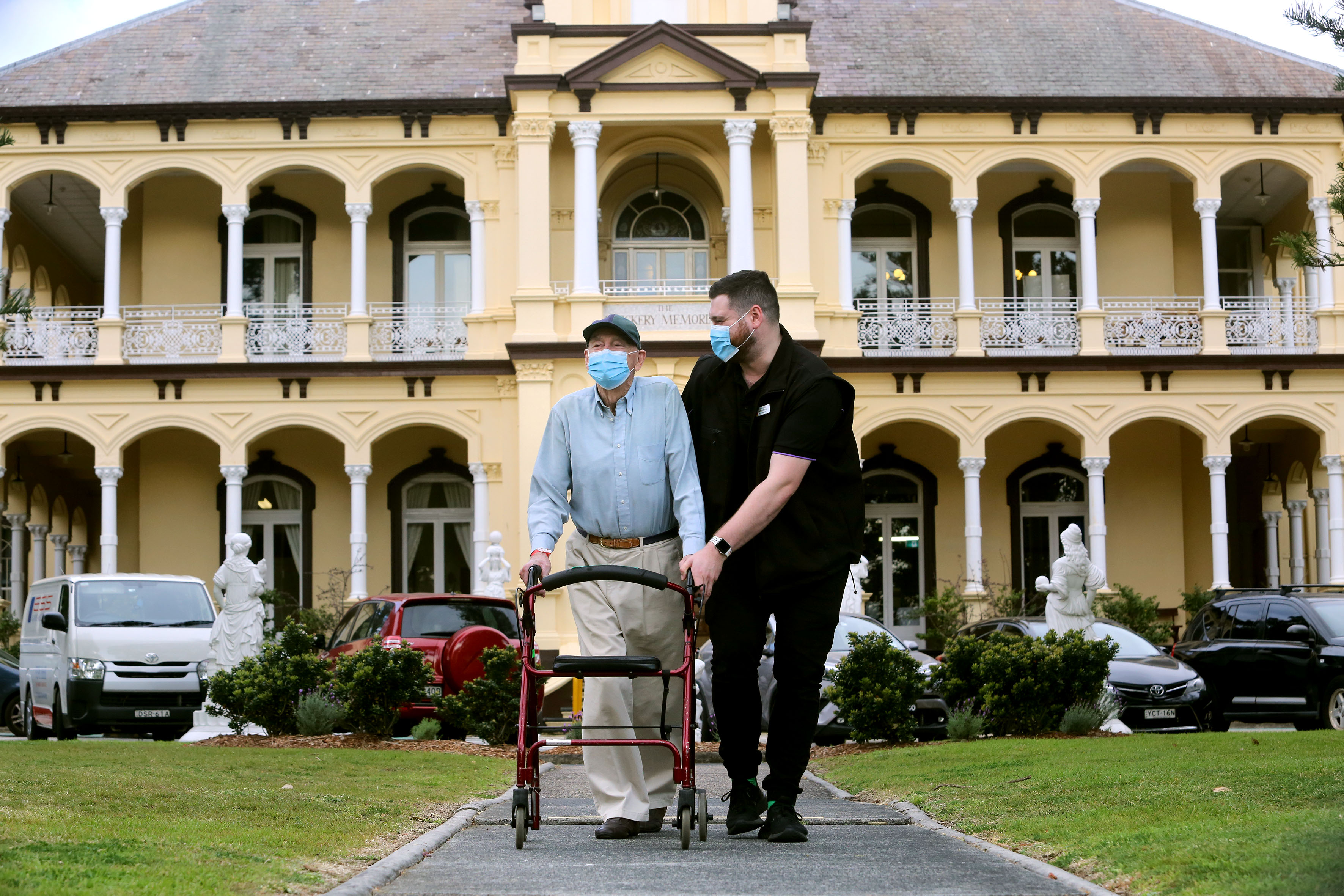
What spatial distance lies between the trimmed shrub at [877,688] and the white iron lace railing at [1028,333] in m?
14.4

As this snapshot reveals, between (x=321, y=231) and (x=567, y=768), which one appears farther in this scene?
(x=321, y=231)

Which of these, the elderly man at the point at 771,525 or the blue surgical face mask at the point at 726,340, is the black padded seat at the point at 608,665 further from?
the blue surgical face mask at the point at 726,340

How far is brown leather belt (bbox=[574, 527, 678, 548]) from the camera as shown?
652 centimetres

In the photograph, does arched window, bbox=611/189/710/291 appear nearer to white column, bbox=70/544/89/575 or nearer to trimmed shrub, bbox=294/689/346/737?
white column, bbox=70/544/89/575

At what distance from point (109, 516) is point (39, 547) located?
6.04 m

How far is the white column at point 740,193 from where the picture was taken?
83.1 feet

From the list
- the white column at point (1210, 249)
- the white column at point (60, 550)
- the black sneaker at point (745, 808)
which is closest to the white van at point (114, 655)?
the black sneaker at point (745, 808)

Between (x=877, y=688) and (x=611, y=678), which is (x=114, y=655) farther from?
(x=611, y=678)

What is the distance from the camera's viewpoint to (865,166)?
1067 inches

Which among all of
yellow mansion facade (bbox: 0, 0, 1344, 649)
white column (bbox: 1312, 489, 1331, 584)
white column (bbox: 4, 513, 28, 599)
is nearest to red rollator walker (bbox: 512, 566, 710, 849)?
yellow mansion facade (bbox: 0, 0, 1344, 649)

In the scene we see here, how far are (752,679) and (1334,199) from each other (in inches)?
250

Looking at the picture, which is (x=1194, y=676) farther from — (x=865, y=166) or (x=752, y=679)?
(x=865, y=166)

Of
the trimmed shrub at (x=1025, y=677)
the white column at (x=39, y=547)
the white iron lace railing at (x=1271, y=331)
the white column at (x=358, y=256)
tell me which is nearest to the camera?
the trimmed shrub at (x=1025, y=677)

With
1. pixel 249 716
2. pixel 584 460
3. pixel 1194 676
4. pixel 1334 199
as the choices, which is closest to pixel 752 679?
pixel 584 460
